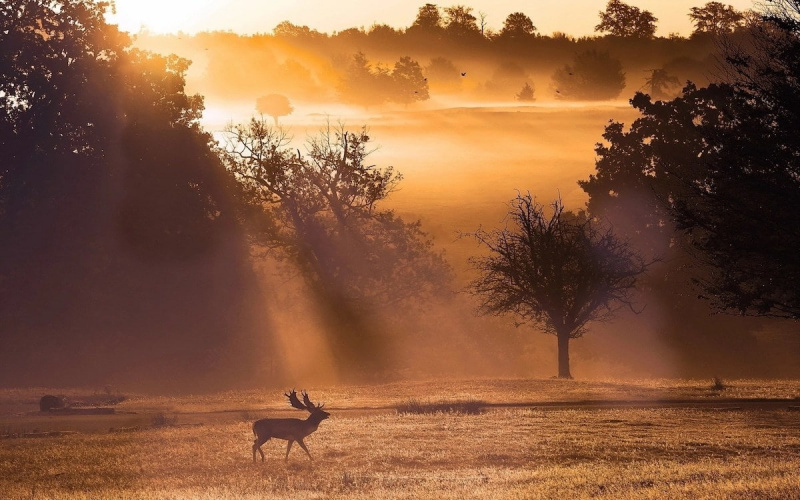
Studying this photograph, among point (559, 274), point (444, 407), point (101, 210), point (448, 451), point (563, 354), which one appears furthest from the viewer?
point (101, 210)

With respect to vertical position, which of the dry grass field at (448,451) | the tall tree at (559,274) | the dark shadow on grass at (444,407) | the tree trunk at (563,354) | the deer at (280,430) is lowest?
the dry grass field at (448,451)

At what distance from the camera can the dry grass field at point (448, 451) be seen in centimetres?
2272

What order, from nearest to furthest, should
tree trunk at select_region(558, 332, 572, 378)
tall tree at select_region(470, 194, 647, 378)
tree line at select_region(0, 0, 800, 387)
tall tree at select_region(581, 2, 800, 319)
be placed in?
tall tree at select_region(581, 2, 800, 319)
tall tree at select_region(470, 194, 647, 378)
tree trunk at select_region(558, 332, 572, 378)
tree line at select_region(0, 0, 800, 387)

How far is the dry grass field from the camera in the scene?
22719 millimetres

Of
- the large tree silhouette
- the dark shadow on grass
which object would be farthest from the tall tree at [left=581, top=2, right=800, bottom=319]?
the large tree silhouette

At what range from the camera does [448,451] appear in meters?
28.4

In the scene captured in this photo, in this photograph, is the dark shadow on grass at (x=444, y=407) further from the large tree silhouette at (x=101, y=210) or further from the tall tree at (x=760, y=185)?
the large tree silhouette at (x=101, y=210)

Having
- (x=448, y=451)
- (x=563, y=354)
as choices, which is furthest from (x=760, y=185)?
(x=563, y=354)

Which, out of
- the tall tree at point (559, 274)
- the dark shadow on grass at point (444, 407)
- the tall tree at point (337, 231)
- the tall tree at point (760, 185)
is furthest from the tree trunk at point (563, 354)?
the tall tree at point (760, 185)

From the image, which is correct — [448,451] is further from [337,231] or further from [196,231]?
[337,231]

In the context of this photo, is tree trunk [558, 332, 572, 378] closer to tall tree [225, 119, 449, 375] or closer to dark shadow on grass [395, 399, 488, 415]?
dark shadow on grass [395, 399, 488, 415]

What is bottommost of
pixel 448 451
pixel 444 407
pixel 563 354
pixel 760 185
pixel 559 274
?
pixel 448 451

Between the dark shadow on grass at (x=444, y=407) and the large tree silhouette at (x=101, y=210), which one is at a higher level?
the large tree silhouette at (x=101, y=210)

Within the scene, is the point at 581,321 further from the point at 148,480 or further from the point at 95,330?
the point at 148,480
